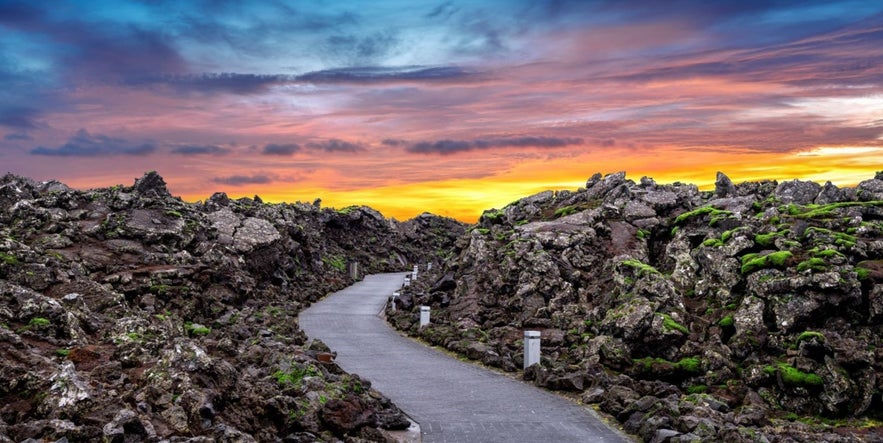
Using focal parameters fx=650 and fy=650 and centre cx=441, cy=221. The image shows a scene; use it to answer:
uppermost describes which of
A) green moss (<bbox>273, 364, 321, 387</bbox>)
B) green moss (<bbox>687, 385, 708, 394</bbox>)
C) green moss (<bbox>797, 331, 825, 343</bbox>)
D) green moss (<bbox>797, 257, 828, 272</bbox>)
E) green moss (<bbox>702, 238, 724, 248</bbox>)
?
green moss (<bbox>702, 238, 724, 248</bbox>)

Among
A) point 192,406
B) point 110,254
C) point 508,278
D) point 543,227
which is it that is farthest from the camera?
point 543,227

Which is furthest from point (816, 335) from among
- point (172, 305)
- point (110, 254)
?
point (110, 254)

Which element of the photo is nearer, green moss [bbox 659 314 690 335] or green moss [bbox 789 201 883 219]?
green moss [bbox 659 314 690 335]

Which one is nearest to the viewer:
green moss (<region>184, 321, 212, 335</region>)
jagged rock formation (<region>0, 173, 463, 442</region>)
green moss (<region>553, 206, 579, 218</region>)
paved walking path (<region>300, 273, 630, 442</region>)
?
jagged rock formation (<region>0, 173, 463, 442</region>)

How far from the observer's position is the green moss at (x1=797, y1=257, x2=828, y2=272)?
67.2 feet

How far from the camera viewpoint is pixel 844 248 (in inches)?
853

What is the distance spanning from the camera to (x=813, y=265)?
20.6 meters

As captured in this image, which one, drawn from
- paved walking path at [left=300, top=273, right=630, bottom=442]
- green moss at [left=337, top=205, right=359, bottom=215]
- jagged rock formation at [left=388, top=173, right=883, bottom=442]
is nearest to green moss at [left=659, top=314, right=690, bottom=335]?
jagged rock formation at [left=388, top=173, right=883, bottom=442]

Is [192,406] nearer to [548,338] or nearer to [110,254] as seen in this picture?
[548,338]

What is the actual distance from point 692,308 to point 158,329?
17323 millimetres

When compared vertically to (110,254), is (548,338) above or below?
below

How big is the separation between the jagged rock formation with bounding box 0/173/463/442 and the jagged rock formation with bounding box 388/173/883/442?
20.8 feet

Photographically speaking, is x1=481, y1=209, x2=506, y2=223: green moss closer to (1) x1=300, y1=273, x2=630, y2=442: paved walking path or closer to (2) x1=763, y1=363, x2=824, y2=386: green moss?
(1) x1=300, y1=273, x2=630, y2=442: paved walking path

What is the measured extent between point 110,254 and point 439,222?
57471mm
